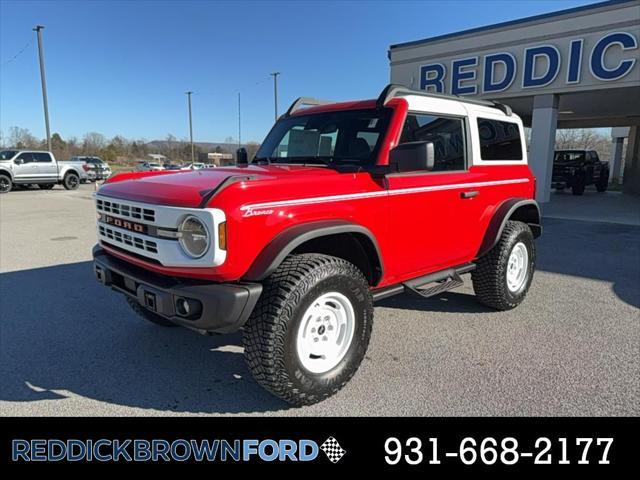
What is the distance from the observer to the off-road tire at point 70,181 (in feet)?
66.9

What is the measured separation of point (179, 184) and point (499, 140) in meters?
3.30

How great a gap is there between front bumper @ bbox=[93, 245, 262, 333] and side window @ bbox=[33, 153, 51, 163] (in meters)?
20.5

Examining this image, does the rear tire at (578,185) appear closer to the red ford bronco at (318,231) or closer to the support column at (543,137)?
the support column at (543,137)

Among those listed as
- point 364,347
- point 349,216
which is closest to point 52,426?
point 364,347

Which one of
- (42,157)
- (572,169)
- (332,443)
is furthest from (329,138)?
(42,157)

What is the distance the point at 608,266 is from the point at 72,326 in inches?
282

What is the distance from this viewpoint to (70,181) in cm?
2059

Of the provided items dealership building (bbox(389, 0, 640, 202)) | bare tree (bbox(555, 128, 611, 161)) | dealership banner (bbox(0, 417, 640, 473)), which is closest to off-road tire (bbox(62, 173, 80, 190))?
dealership building (bbox(389, 0, 640, 202))

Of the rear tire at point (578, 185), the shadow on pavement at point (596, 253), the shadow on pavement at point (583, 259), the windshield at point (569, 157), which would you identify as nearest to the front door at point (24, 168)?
the shadow on pavement at point (583, 259)

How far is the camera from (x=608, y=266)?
6730mm

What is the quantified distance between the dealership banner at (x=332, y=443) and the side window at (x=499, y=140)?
2.57 meters

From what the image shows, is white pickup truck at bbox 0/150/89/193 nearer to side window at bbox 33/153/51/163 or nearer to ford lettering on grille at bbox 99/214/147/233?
side window at bbox 33/153/51/163

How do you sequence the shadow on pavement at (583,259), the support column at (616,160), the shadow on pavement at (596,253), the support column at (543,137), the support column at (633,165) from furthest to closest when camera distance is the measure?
1. the support column at (616,160)
2. the support column at (633,165)
3. the support column at (543,137)
4. the shadow on pavement at (596,253)
5. the shadow on pavement at (583,259)

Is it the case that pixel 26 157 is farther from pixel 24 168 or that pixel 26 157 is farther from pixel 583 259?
pixel 583 259
